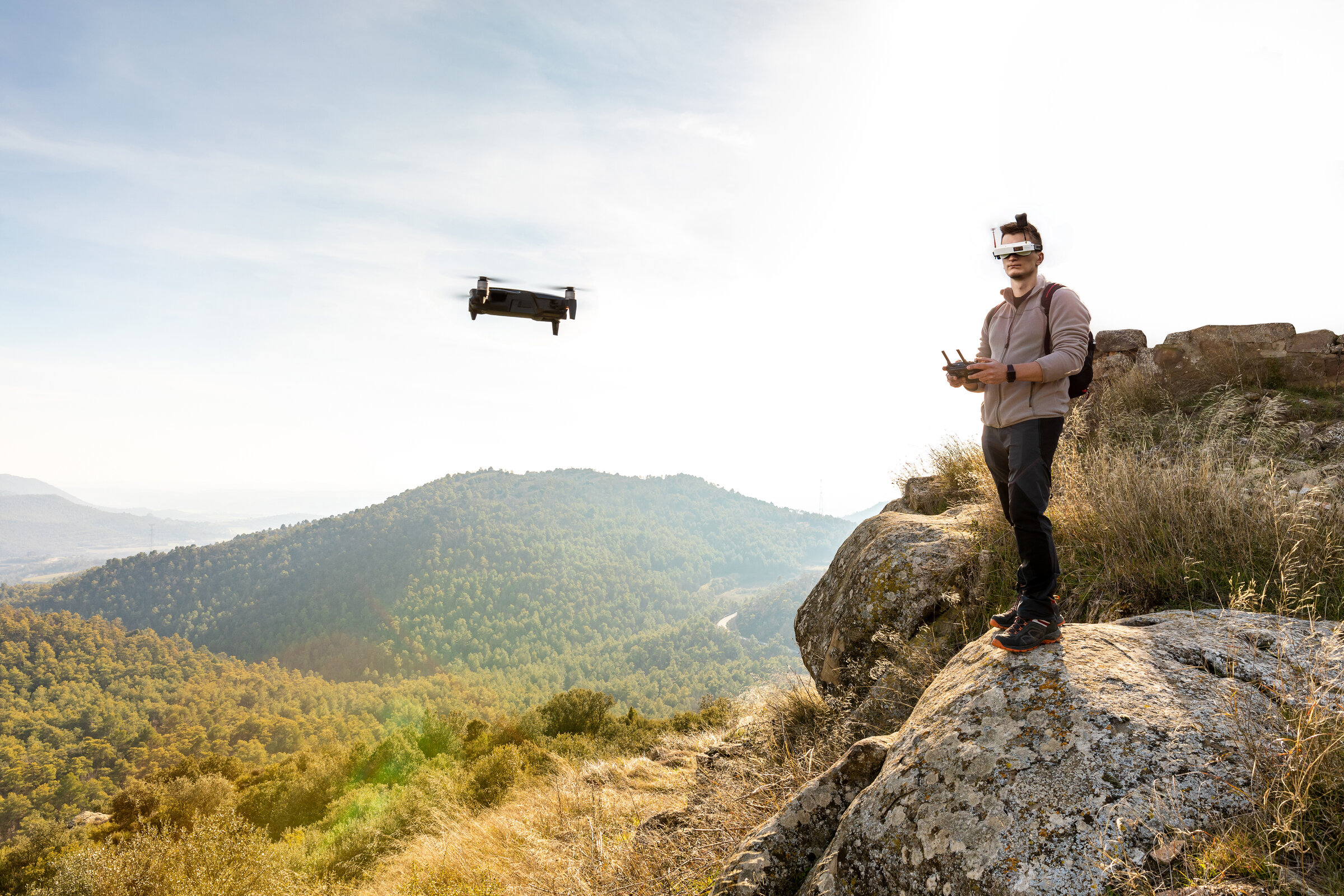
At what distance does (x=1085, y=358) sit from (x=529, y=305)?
539 centimetres

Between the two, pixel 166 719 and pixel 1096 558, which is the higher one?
pixel 1096 558

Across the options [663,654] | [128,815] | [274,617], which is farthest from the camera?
[274,617]

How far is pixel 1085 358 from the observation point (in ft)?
9.10

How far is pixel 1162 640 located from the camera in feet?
8.64

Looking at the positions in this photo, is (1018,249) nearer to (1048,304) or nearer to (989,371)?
(1048,304)

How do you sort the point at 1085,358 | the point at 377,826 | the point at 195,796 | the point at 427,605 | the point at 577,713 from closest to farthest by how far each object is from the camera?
the point at 1085,358 → the point at 377,826 → the point at 577,713 → the point at 195,796 → the point at 427,605

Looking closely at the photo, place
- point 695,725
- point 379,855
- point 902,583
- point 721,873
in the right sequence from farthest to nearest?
1. point 695,725
2. point 379,855
3. point 902,583
4. point 721,873

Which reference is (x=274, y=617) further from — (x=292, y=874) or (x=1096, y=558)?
(x=1096, y=558)

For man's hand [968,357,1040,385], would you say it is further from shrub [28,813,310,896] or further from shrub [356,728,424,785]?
shrub [356,728,424,785]

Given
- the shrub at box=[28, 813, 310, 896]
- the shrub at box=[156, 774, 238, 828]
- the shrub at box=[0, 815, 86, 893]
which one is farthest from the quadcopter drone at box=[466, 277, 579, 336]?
the shrub at box=[156, 774, 238, 828]

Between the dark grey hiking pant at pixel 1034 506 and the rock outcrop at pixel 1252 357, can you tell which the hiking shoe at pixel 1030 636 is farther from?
the rock outcrop at pixel 1252 357

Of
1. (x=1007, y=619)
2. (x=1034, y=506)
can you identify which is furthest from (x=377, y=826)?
(x=1034, y=506)

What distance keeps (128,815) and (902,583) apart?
120ft

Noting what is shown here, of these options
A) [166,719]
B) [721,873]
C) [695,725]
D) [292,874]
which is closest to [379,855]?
[292,874]
